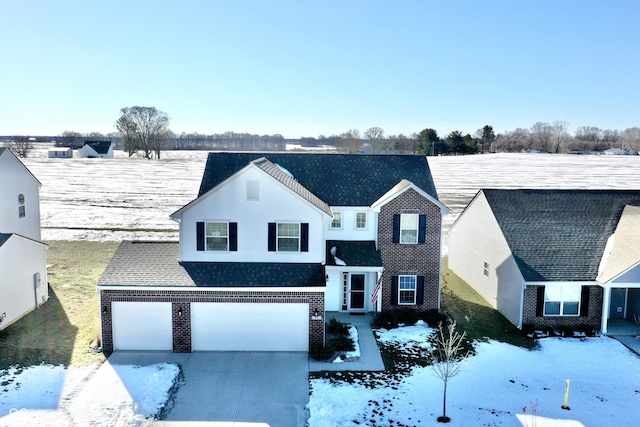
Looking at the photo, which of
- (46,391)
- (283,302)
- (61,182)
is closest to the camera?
(46,391)

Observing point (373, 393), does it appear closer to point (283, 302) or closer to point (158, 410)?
point (283, 302)

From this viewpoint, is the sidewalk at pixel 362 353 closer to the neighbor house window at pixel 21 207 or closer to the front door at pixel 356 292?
the front door at pixel 356 292

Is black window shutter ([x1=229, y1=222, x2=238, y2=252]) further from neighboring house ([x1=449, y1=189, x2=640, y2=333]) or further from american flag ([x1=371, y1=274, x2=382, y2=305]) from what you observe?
neighboring house ([x1=449, y1=189, x2=640, y2=333])

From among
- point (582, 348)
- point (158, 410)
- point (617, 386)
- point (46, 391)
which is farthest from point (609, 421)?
point (46, 391)

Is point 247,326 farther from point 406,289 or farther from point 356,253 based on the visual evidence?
point 406,289

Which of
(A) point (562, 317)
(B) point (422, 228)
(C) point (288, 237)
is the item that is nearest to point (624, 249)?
(A) point (562, 317)

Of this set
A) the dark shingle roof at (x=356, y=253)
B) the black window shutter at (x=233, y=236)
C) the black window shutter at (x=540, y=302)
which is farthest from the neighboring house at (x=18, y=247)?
the black window shutter at (x=540, y=302)
